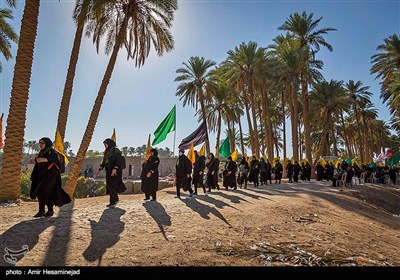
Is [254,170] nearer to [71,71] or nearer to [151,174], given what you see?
[151,174]

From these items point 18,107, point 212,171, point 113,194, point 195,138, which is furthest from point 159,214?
point 195,138

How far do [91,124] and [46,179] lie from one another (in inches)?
267

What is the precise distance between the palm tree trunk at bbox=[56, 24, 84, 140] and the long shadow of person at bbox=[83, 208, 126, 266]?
6.83 meters

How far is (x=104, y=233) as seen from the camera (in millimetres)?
5676

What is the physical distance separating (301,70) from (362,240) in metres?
26.5

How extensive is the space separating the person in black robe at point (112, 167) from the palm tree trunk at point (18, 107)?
405 cm

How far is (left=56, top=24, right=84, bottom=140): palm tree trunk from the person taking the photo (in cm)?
1293

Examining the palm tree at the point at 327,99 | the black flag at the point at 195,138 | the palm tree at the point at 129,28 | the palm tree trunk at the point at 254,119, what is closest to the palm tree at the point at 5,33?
the palm tree at the point at 129,28

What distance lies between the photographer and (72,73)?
13375mm

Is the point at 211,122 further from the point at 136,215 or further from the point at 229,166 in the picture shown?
the point at 136,215

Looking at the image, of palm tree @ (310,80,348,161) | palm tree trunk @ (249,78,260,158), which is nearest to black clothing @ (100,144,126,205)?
palm tree trunk @ (249,78,260,158)

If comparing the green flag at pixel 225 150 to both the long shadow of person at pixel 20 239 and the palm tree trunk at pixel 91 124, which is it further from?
the long shadow of person at pixel 20 239

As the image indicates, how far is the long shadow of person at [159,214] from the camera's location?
21.7ft

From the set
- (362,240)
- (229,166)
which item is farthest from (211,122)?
(362,240)
